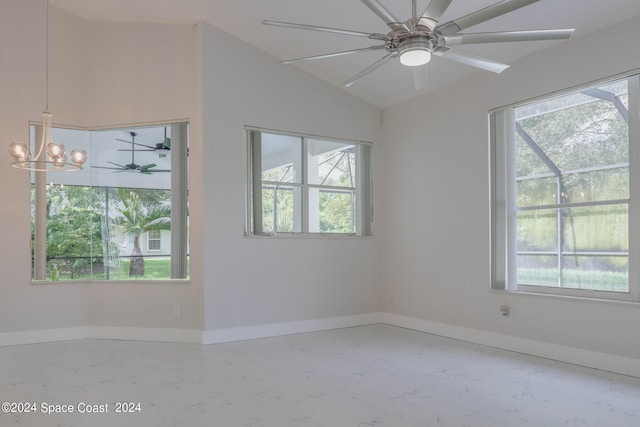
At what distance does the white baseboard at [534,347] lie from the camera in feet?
11.5

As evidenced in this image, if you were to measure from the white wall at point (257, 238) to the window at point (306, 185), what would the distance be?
0.15m

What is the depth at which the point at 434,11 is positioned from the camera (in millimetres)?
2332

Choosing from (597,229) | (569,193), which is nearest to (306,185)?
(569,193)

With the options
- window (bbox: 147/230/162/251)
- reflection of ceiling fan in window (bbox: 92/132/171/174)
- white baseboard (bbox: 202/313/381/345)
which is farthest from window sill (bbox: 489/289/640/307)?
reflection of ceiling fan in window (bbox: 92/132/171/174)

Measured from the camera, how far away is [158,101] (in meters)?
4.86

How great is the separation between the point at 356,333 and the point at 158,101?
3323 mm

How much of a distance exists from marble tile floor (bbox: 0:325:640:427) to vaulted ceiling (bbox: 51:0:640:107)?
2484mm

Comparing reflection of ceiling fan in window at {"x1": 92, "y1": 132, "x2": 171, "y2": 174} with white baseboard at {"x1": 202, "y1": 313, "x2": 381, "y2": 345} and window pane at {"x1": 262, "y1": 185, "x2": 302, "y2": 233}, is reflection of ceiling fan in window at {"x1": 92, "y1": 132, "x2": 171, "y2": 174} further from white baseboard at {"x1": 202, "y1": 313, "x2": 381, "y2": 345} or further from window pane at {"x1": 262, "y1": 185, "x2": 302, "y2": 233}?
white baseboard at {"x1": 202, "y1": 313, "x2": 381, "y2": 345}

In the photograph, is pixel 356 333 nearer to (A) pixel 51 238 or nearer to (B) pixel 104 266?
(B) pixel 104 266

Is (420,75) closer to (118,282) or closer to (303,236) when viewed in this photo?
(303,236)

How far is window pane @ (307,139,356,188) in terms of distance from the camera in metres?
5.42

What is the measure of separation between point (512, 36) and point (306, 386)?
2628 millimetres

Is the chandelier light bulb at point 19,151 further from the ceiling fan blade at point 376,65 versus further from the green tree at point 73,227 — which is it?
the ceiling fan blade at point 376,65

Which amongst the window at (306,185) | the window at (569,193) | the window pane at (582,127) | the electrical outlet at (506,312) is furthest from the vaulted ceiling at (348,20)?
the electrical outlet at (506,312)
